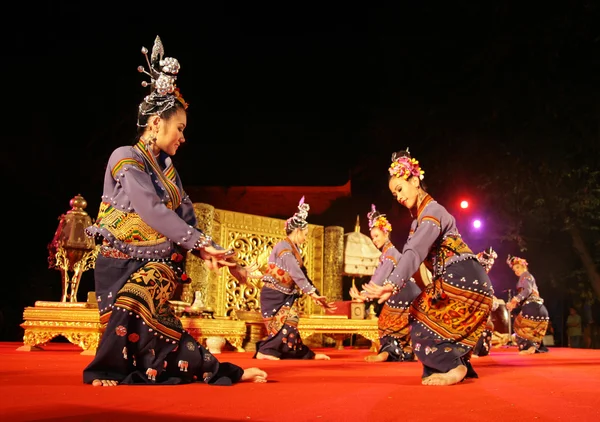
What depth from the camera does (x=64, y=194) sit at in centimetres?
946

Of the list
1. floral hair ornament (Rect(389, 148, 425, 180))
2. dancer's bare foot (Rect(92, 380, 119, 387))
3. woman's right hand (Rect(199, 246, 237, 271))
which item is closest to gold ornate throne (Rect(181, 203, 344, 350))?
floral hair ornament (Rect(389, 148, 425, 180))

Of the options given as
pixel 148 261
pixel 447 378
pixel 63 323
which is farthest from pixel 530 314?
pixel 148 261

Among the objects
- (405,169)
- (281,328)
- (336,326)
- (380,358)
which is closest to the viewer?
(405,169)

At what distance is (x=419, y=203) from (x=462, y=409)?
157cm

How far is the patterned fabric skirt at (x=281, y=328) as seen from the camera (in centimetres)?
605

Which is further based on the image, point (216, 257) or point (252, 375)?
point (252, 375)

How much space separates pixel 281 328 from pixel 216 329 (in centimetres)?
133

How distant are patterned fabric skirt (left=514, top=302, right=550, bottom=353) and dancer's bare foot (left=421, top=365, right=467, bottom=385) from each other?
217 inches

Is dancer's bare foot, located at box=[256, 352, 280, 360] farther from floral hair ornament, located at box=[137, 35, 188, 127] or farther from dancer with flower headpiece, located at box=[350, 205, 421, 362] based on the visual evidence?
floral hair ornament, located at box=[137, 35, 188, 127]

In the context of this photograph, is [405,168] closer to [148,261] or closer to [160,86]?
[160,86]

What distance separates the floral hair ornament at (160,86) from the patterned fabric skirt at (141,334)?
2.32 ft

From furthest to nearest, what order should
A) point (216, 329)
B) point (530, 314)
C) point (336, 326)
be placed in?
point (336, 326) < point (530, 314) < point (216, 329)

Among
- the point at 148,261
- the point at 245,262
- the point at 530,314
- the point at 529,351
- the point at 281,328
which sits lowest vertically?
the point at 529,351

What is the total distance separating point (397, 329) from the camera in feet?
19.4
